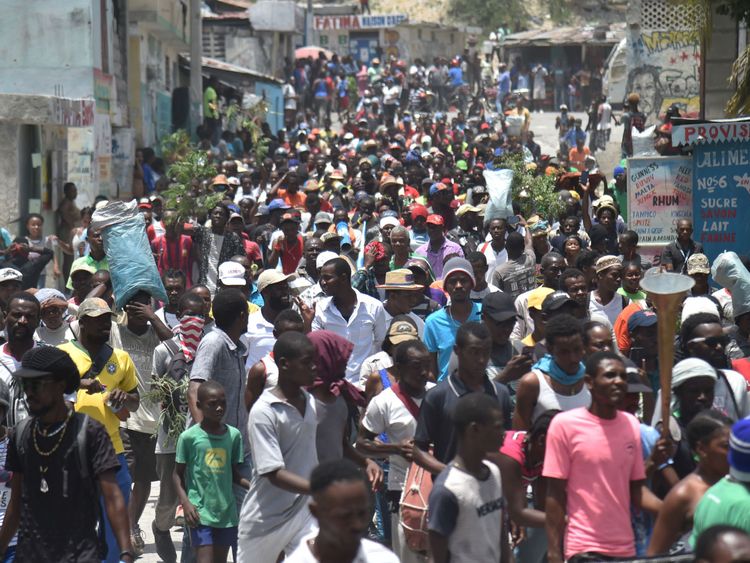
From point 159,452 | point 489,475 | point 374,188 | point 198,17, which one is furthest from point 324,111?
point 489,475

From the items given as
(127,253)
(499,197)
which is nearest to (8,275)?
(127,253)

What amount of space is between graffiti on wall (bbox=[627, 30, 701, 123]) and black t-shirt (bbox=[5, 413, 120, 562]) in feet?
73.8

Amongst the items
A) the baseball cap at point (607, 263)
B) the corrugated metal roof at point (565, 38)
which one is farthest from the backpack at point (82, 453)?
the corrugated metal roof at point (565, 38)

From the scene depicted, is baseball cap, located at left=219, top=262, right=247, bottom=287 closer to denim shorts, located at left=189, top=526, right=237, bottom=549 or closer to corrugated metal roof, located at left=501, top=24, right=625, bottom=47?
denim shorts, located at left=189, top=526, right=237, bottom=549

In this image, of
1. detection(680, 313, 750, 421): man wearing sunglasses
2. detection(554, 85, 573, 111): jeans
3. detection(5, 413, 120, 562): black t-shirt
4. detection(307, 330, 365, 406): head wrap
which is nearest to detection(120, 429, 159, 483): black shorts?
detection(307, 330, 365, 406): head wrap

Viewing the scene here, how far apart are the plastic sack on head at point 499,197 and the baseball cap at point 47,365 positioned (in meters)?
8.40

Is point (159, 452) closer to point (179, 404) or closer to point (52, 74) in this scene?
point (179, 404)

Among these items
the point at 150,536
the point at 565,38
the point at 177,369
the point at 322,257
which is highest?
the point at 565,38

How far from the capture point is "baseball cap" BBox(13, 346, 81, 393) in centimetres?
560

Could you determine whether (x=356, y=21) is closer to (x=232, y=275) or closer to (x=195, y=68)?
(x=195, y=68)

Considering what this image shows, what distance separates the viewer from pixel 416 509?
247 inches

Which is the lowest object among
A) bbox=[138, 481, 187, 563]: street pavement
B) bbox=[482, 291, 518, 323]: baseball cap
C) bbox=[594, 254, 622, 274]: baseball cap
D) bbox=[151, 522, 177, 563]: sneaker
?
bbox=[138, 481, 187, 563]: street pavement

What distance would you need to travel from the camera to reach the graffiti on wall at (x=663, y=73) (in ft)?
88.2

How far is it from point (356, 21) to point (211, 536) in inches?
1903
